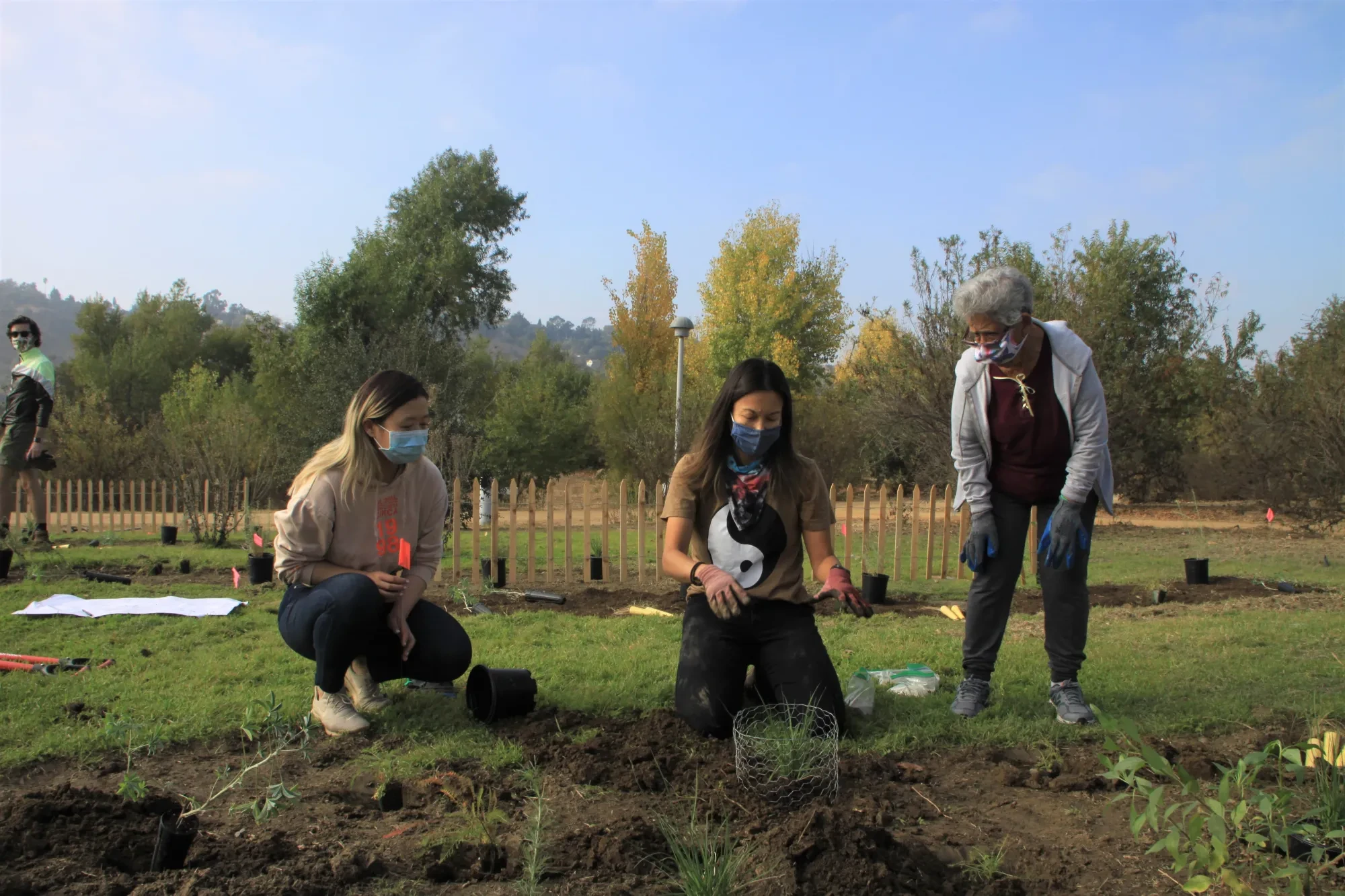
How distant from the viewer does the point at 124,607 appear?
5.80 meters

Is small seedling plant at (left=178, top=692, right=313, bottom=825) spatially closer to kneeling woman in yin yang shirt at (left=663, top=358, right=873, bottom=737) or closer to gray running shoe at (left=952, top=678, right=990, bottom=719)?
kneeling woman in yin yang shirt at (left=663, top=358, right=873, bottom=737)

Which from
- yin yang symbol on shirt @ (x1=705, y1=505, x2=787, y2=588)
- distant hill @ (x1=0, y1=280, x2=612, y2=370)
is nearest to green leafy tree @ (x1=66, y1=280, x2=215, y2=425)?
yin yang symbol on shirt @ (x1=705, y1=505, x2=787, y2=588)

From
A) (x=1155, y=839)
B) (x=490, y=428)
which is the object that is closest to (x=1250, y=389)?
(x=1155, y=839)

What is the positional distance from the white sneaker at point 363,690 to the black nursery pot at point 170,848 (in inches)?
57.0

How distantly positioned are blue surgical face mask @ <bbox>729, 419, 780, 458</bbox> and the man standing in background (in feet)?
23.6

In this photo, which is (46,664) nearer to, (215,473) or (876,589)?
(876,589)

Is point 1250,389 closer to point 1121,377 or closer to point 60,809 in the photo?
point 1121,377

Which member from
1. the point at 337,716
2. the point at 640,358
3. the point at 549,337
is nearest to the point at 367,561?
the point at 337,716

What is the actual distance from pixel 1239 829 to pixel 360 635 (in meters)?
2.79

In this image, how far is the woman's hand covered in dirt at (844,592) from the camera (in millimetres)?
3098

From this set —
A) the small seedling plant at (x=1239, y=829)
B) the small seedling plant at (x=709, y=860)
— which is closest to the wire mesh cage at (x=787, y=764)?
the small seedling plant at (x=709, y=860)

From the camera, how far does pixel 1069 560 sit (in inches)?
141

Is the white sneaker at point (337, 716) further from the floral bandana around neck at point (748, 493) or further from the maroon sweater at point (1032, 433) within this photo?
the maroon sweater at point (1032, 433)

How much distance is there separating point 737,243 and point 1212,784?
34.2 metres
